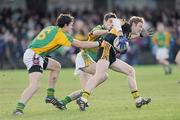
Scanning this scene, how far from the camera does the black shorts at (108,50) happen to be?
593 inches

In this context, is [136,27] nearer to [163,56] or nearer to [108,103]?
[108,103]

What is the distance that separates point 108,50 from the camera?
15070 millimetres

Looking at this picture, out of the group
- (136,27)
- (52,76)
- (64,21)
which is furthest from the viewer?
(136,27)

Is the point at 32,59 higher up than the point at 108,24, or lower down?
lower down

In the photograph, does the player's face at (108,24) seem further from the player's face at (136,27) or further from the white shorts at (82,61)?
the white shorts at (82,61)

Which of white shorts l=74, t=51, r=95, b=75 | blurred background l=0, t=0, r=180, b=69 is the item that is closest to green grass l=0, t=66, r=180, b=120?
white shorts l=74, t=51, r=95, b=75

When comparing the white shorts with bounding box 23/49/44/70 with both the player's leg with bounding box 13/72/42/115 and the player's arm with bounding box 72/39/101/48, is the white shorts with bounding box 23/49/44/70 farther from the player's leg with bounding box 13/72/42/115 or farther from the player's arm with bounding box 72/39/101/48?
the player's arm with bounding box 72/39/101/48

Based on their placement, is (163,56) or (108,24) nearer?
(108,24)

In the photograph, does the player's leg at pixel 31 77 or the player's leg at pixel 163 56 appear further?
the player's leg at pixel 163 56

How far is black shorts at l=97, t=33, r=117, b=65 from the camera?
Result: 49.4 ft

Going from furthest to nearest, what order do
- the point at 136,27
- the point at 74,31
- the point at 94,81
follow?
the point at 74,31 < the point at 136,27 < the point at 94,81

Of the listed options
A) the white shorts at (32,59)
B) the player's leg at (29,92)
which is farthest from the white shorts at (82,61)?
the player's leg at (29,92)

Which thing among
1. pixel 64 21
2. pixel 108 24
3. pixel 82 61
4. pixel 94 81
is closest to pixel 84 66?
pixel 82 61

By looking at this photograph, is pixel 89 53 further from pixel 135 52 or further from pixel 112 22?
pixel 135 52
